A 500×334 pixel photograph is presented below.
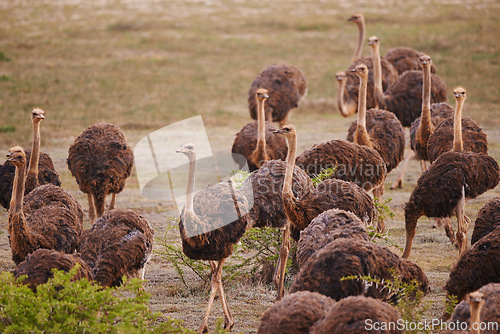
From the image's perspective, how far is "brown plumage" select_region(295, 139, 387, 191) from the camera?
9797 millimetres

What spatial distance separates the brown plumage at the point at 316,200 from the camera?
819 centimetres

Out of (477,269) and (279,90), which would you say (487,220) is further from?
(279,90)

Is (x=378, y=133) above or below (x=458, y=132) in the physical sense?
→ below

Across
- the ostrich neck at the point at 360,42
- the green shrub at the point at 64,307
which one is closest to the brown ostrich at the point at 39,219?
the green shrub at the point at 64,307

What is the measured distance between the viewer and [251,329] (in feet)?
25.9

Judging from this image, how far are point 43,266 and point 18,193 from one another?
4.41ft

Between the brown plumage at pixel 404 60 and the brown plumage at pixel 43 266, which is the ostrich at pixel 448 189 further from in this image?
the brown plumage at pixel 404 60

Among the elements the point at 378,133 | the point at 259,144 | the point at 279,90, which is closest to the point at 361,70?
the point at 378,133

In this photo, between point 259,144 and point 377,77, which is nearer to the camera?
point 259,144

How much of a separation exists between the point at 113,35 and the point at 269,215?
2643 centimetres

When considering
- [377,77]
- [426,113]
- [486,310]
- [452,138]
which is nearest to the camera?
[486,310]

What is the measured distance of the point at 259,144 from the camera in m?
11.2

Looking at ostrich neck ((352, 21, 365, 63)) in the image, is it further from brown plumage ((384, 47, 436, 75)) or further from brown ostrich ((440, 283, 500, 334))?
brown ostrich ((440, 283, 500, 334))

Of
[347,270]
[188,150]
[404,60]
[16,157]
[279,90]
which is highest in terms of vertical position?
[188,150]
